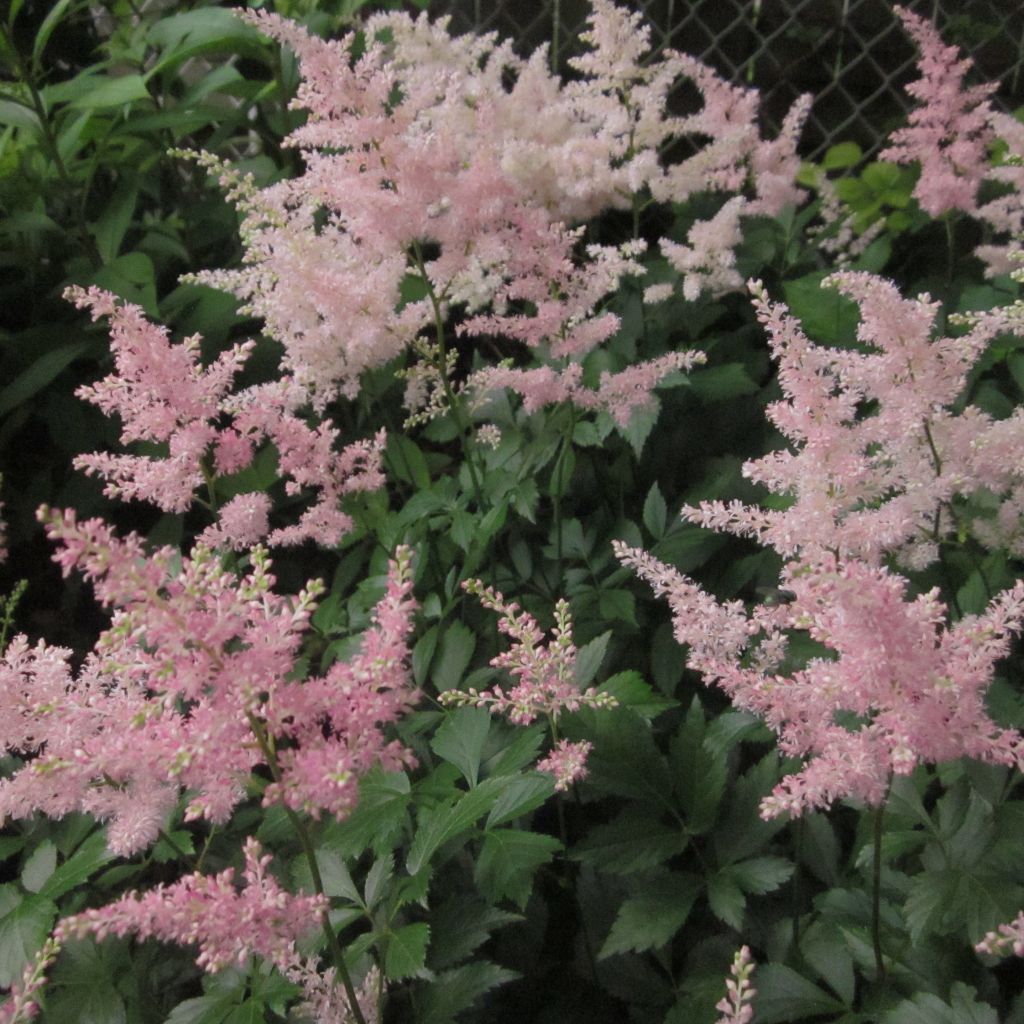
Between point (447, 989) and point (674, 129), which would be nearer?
point (447, 989)

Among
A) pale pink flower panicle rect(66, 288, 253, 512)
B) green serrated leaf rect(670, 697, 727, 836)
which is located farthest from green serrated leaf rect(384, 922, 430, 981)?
pale pink flower panicle rect(66, 288, 253, 512)

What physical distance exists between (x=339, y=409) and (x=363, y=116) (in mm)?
990

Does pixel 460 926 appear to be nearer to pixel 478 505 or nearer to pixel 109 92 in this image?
pixel 478 505

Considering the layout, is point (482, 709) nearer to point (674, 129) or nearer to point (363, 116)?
point (363, 116)

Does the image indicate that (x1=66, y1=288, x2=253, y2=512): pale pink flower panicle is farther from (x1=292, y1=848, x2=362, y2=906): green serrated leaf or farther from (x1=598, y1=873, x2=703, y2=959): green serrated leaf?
(x1=598, y1=873, x2=703, y2=959): green serrated leaf

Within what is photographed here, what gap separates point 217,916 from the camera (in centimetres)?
71

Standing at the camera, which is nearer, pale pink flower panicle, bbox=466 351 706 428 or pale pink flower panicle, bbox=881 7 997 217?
pale pink flower panicle, bbox=466 351 706 428

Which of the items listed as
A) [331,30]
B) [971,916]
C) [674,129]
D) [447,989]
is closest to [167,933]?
[447,989]

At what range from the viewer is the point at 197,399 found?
1055 millimetres

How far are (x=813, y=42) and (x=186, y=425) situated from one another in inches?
102

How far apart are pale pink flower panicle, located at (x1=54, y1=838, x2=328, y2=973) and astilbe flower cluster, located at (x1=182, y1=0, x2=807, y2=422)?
0.83 m

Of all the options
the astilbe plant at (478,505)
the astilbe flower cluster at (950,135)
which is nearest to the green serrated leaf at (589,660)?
the astilbe plant at (478,505)

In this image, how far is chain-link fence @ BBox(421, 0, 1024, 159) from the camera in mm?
2842

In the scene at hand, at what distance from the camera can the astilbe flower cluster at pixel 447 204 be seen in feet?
4.37
